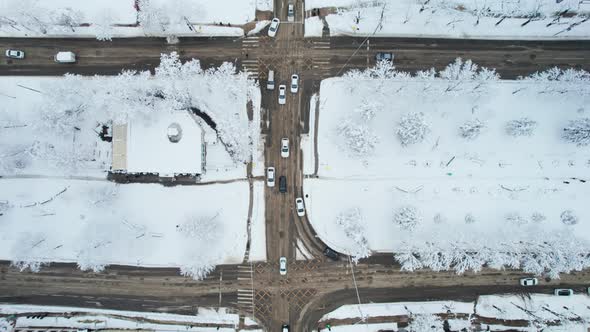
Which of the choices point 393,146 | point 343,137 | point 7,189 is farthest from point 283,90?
point 7,189

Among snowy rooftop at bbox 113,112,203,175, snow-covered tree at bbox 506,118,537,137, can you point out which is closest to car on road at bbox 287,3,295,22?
snowy rooftop at bbox 113,112,203,175

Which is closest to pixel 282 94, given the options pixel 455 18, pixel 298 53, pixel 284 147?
pixel 298 53

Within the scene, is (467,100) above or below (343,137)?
above

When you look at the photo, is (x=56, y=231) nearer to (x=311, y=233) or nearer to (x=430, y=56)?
(x=311, y=233)

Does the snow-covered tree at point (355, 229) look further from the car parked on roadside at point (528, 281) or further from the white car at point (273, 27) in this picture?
the white car at point (273, 27)

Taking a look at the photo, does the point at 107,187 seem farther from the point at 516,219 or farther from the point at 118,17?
the point at 516,219

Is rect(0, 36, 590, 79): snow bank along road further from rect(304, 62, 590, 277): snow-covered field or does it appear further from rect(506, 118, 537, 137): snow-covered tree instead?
rect(506, 118, 537, 137): snow-covered tree

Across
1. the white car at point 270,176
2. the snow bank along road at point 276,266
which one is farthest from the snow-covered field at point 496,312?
the white car at point 270,176
